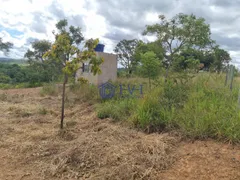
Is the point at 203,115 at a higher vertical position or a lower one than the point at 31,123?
higher

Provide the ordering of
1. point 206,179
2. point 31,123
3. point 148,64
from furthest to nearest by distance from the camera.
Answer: point 148,64 < point 31,123 < point 206,179

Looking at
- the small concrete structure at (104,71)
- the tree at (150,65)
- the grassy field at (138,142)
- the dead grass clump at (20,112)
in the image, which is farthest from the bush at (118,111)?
the small concrete structure at (104,71)

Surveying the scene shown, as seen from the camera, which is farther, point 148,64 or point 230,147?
point 148,64

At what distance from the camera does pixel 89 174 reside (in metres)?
2.67

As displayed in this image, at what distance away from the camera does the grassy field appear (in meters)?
2.69

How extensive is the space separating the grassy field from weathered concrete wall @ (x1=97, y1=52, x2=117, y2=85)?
17.0 feet

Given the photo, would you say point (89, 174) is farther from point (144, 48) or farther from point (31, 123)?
point (144, 48)

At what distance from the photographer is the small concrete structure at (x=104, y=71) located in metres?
10.2

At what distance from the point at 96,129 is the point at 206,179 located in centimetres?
239

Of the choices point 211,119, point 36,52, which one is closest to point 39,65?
point 36,52

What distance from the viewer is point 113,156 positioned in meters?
2.99

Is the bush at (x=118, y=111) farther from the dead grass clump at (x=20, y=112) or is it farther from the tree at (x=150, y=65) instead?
the dead grass clump at (x=20, y=112)

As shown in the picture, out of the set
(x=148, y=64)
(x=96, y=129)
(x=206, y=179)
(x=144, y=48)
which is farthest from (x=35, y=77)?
(x=206, y=179)

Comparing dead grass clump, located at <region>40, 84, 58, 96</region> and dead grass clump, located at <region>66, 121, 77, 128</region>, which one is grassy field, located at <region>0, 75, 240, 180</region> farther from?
dead grass clump, located at <region>40, 84, 58, 96</region>
